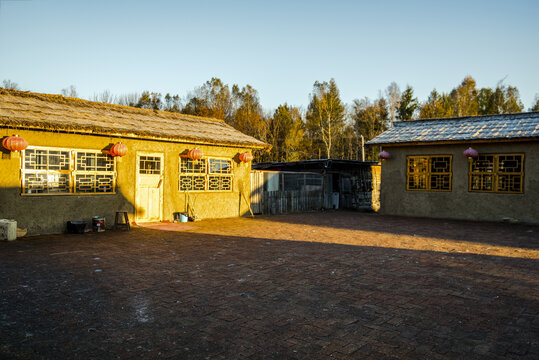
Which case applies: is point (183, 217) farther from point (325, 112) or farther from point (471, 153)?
point (325, 112)

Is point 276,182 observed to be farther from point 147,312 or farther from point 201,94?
point 201,94

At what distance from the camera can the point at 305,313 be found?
482 cm

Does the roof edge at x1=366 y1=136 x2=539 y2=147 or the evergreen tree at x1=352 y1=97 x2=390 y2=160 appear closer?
the roof edge at x1=366 y1=136 x2=539 y2=147

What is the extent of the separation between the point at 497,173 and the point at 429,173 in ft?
8.26

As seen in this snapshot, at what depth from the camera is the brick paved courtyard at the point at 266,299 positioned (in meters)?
3.85

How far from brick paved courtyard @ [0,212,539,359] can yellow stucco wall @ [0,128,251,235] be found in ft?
3.44

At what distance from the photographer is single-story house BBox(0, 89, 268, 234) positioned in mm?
10367

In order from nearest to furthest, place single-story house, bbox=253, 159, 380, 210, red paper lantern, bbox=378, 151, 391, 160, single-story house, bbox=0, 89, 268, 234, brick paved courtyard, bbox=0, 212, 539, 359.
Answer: brick paved courtyard, bbox=0, 212, 539, 359 → single-story house, bbox=0, 89, 268, 234 → red paper lantern, bbox=378, 151, 391, 160 → single-story house, bbox=253, 159, 380, 210

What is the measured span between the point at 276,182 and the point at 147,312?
13.3 m

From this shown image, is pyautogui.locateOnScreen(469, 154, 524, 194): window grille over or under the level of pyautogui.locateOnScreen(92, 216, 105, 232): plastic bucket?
over

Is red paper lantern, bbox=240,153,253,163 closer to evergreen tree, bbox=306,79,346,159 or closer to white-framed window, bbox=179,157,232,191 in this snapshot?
white-framed window, bbox=179,157,232,191

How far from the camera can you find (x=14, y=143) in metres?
9.77

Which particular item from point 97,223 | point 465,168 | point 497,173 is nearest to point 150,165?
point 97,223

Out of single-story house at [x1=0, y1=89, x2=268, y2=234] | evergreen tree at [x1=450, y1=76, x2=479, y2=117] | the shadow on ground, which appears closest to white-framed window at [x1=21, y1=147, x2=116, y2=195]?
single-story house at [x1=0, y1=89, x2=268, y2=234]
